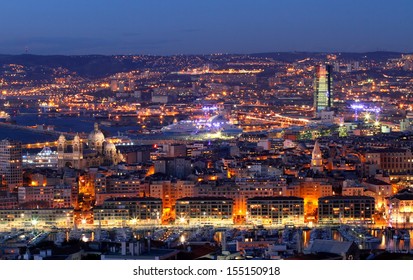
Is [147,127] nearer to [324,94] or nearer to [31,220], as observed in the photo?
[324,94]

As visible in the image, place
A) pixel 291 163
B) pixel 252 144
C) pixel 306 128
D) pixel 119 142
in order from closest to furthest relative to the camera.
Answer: pixel 291 163 → pixel 252 144 → pixel 119 142 → pixel 306 128

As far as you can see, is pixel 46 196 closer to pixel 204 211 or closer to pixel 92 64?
pixel 204 211

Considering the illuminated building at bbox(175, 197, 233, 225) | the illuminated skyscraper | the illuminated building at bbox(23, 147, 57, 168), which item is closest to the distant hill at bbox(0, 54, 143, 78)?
the illuminated skyscraper

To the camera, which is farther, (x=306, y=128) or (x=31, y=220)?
(x=306, y=128)

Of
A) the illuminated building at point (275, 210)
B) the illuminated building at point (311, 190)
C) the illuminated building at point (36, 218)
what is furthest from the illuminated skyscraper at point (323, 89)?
the illuminated building at point (36, 218)
